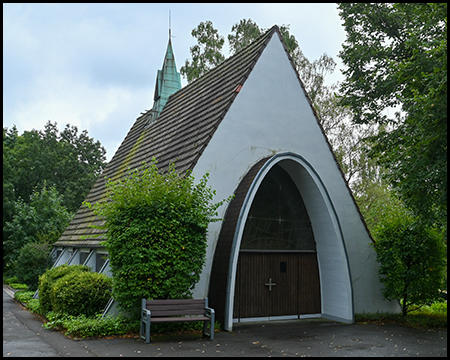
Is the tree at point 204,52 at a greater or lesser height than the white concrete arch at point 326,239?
greater

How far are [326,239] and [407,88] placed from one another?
515 cm

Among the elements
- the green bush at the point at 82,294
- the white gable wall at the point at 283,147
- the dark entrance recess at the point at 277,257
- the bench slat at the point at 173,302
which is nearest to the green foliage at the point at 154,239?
the bench slat at the point at 173,302

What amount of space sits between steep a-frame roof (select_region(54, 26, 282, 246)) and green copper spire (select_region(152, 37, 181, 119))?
0.46 metres

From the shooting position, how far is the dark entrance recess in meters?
12.7

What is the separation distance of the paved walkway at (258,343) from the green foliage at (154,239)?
1.14 m

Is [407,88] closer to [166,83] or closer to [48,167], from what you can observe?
[166,83]

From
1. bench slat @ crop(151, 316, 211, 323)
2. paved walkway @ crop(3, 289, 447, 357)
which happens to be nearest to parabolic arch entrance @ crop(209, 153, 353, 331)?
paved walkway @ crop(3, 289, 447, 357)

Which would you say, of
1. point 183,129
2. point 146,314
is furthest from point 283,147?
point 146,314

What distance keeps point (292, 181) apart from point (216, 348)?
6.57m

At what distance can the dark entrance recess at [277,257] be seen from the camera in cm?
1267

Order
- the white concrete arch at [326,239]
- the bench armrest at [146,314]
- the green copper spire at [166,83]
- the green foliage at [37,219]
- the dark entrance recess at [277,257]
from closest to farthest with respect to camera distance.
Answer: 1. the bench armrest at [146,314]
2. the dark entrance recess at [277,257]
3. the white concrete arch at [326,239]
4. the green copper spire at [166,83]
5. the green foliage at [37,219]

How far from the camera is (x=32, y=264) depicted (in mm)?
20156

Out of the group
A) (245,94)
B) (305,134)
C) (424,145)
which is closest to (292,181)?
(305,134)

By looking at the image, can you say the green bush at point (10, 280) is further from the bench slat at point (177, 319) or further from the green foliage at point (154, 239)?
the bench slat at point (177, 319)
